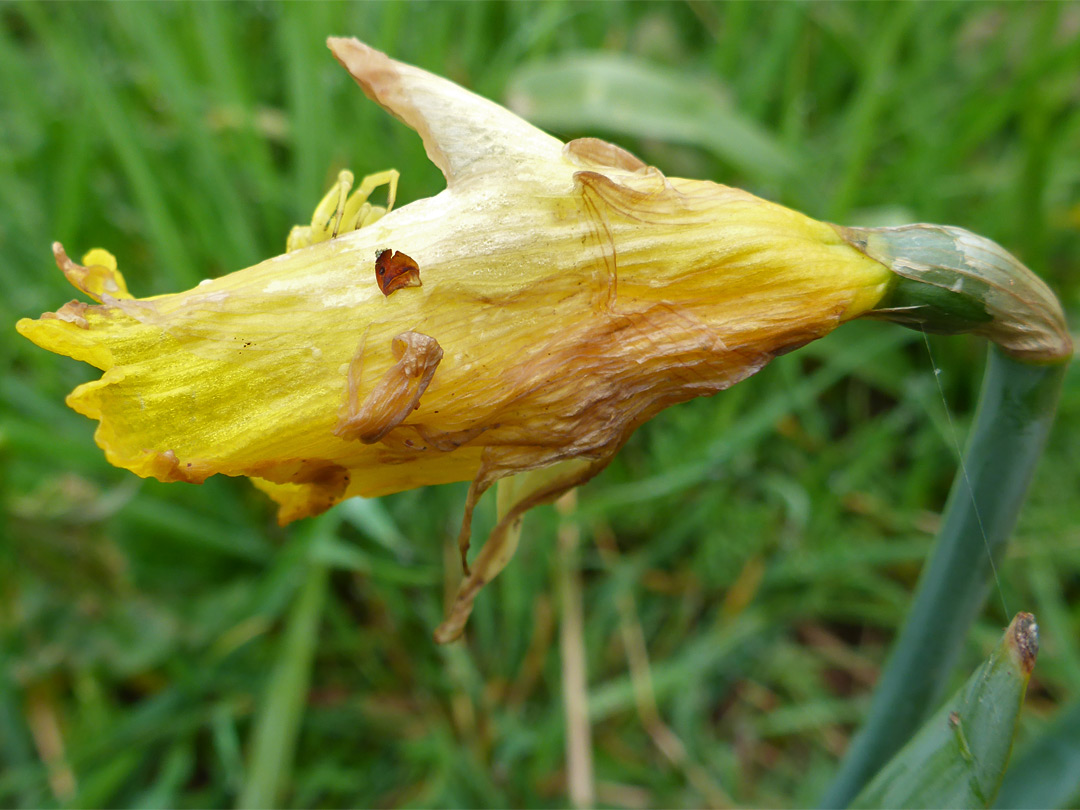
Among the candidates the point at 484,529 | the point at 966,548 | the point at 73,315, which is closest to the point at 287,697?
the point at 484,529

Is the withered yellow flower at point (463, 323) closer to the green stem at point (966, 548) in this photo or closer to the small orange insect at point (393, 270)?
the small orange insect at point (393, 270)

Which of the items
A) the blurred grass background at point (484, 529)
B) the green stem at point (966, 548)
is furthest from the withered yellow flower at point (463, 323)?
the blurred grass background at point (484, 529)

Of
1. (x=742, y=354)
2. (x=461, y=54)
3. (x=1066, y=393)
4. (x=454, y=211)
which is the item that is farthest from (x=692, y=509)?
(x=461, y=54)

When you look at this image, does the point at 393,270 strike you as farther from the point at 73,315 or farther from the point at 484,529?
the point at 484,529

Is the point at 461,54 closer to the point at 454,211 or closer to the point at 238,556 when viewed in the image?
the point at 238,556

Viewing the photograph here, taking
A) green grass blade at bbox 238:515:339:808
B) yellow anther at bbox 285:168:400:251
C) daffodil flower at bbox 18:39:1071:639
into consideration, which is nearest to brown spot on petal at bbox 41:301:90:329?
daffodil flower at bbox 18:39:1071:639

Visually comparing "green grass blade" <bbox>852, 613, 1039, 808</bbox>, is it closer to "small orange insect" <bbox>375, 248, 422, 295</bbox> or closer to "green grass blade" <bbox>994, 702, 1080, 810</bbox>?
"green grass blade" <bbox>994, 702, 1080, 810</bbox>
